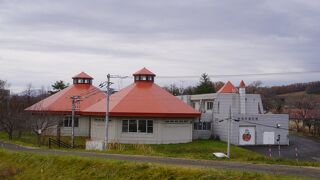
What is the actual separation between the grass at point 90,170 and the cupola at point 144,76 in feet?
65.2

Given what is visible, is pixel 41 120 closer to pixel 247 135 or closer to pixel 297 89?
pixel 247 135

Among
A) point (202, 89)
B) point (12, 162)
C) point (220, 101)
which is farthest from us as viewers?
point (202, 89)

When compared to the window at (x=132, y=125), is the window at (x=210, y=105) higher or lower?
higher

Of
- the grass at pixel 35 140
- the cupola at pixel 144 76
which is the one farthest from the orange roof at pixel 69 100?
the cupola at pixel 144 76

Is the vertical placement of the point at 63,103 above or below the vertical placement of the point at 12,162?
above

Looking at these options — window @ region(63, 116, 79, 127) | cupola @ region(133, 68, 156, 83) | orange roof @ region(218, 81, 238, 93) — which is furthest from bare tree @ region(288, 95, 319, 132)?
window @ region(63, 116, 79, 127)

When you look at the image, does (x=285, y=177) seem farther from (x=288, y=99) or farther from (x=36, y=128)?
(x=288, y=99)

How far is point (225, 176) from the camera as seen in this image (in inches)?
572

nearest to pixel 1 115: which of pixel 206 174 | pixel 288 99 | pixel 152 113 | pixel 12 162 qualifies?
pixel 152 113

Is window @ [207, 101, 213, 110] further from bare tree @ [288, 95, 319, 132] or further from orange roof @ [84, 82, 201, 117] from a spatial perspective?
bare tree @ [288, 95, 319, 132]

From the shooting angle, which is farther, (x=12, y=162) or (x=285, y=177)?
(x=12, y=162)

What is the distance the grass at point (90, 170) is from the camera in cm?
1523

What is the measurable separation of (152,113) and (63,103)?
12.2 meters

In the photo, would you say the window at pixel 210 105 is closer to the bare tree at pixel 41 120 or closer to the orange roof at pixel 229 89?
the orange roof at pixel 229 89
